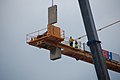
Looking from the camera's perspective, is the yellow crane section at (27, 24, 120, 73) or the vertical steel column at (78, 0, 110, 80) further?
the yellow crane section at (27, 24, 120, 73)

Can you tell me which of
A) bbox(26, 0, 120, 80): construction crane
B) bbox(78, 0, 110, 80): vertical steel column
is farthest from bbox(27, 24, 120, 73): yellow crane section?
bbox(78, 0, 110, 80): vertical steel column

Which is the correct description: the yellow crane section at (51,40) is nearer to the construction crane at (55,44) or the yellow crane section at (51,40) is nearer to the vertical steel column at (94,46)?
the construction crane at (55,44)

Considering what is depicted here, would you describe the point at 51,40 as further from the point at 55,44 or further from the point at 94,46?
the point at 94,46

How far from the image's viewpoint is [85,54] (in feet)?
91.1

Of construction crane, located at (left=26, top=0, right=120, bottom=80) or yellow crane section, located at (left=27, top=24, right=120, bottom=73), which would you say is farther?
yellow crane section, located at (left=27, top=24, right=120, bottom=73)

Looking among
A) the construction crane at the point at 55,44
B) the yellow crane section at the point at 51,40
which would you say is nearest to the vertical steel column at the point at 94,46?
the construction crane at the point at 55,44

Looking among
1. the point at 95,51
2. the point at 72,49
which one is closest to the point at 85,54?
the point at 72,49

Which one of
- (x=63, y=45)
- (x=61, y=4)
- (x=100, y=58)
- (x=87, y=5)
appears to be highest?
(x=61, y=4)

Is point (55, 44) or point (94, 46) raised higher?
point (55, 44)

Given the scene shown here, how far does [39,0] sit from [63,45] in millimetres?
15819

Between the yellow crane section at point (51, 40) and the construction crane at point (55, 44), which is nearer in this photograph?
the construction crane at point (55, 44)

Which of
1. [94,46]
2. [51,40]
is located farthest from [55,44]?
[94,46]

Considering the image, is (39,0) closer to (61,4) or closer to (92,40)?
(61,4)

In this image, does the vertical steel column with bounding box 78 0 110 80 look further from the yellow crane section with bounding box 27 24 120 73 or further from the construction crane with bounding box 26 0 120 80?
the yellow crane section with bounding box 27 24 120 73
